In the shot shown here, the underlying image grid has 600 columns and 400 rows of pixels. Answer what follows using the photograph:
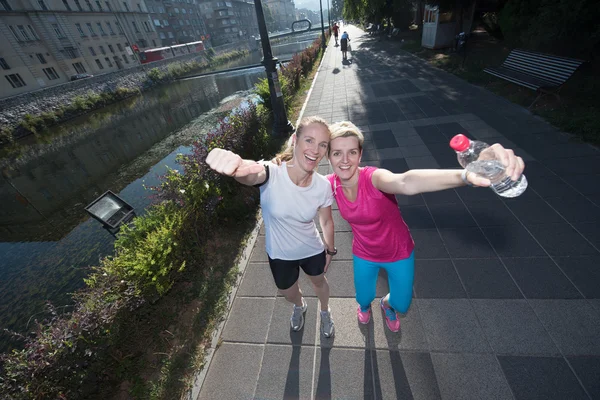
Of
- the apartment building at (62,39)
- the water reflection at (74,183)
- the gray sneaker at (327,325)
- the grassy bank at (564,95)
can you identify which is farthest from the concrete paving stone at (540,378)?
the apartment building at (62,39)

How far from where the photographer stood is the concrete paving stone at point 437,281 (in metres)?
3.17

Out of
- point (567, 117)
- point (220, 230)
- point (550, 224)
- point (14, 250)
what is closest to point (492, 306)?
point (550, 224)

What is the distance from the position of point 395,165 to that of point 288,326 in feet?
14.2

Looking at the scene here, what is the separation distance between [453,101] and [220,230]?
8746 mm

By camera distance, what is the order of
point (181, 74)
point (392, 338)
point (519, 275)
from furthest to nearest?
point (181, 74), point (519, 275), point (392, 338)

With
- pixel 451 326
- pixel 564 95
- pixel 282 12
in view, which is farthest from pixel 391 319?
pixel 282 12

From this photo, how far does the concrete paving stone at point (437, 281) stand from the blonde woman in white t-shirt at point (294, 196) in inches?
59.9

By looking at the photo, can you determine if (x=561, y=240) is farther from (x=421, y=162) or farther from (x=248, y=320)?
(x=248, y=320)

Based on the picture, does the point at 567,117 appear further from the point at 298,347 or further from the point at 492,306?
the point at 298,347

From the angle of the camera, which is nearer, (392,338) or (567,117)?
(392,338)

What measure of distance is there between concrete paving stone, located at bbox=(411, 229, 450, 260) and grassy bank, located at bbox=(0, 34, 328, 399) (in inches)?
112

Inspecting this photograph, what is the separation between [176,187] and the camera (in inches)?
167

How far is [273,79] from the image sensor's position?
304 inches

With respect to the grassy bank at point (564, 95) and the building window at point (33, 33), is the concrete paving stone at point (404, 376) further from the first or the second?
the building window at point (33, 33)
